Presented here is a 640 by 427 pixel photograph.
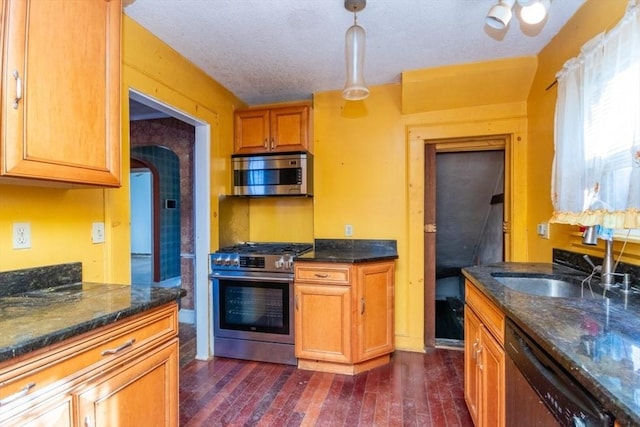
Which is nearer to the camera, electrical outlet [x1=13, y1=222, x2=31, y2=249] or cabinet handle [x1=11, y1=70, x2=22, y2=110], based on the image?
cabinet handle [x1=11, y1=70, x2=22, y2=110]

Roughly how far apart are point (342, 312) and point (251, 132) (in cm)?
189

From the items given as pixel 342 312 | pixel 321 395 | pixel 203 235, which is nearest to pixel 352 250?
pixel 342 312

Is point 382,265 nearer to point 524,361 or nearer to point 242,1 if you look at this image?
point 524,361

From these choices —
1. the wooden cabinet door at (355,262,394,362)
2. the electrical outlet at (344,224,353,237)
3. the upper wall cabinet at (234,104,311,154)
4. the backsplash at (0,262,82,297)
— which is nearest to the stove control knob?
the wooden cabinet door at (355,262,394,362)

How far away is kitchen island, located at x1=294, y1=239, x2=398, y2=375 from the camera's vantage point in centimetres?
245

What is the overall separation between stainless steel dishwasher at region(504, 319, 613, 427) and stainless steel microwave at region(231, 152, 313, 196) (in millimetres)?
2078

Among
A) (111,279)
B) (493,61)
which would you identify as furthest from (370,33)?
(111,279)

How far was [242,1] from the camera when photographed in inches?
69.5

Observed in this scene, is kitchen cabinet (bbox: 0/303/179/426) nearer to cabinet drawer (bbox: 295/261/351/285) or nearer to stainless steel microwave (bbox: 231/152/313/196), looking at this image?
cabinet drawer (bbox: 295/261/351/285)

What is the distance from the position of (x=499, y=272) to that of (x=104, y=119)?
2.19 m

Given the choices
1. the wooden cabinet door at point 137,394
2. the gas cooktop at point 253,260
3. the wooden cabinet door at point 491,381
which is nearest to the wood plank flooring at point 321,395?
the wooden cabinet door at point 491,381

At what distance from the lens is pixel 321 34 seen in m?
2.10

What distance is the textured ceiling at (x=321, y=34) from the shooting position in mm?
1828

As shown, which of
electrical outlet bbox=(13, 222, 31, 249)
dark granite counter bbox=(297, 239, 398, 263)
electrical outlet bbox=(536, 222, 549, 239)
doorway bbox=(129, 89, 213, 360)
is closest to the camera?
electrical outlet bbox=(13, 222, 31, 249)
